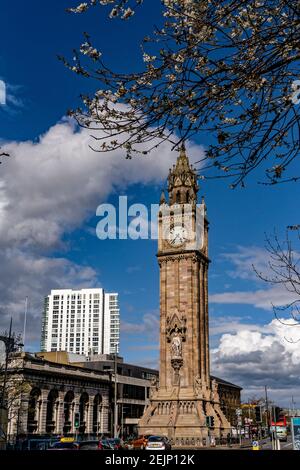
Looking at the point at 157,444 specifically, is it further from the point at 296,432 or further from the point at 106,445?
the point at 296,432

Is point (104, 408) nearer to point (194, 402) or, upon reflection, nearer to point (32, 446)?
point (194, 402)

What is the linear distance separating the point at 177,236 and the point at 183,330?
12136 mm

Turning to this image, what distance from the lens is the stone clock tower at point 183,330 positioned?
61.1m

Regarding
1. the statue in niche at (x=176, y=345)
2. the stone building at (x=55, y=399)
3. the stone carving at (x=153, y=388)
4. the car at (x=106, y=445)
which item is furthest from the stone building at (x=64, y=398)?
the car at (x=106, y=445)

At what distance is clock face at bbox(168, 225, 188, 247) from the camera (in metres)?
69.3

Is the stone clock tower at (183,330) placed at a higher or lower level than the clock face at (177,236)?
lower

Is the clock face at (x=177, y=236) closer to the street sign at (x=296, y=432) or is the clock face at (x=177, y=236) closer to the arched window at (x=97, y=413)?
the arched window at (x=97, y=413)

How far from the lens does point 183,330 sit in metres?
65.2

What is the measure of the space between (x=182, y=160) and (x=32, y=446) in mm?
44226

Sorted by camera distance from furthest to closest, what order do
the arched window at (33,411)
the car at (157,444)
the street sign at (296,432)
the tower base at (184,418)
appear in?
the arched window at (33,411)
the tower base at (184,418)
the car at (157,444)
the street sign at (296,432)

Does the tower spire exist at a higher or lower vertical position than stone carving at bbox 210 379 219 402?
higher

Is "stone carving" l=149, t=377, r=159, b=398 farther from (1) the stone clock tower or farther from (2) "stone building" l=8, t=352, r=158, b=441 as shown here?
(2) "stone building" l=8, t=352, r=158, b=441

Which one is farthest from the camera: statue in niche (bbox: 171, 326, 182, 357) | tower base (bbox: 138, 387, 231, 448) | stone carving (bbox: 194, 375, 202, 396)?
statue in niche (bbox: 171, 326, 182, 357)

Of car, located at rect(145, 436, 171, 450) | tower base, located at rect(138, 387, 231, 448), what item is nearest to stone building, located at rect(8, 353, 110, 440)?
tower base, located at rect(138, 387, 231, 448)
